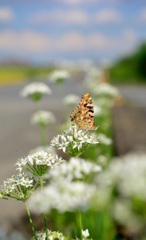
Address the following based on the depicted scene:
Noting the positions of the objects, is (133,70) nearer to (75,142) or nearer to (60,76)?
(60,76)

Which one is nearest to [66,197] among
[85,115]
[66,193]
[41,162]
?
[66,193]

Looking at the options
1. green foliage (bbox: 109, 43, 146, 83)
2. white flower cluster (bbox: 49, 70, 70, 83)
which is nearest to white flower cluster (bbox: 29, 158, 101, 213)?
white flower cluster (bbox: 49, 70, 70, 83)

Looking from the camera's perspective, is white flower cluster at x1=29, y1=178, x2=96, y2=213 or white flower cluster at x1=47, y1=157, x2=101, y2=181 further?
white flower cluster at x1=47, y1=157, x2=101, y2=181

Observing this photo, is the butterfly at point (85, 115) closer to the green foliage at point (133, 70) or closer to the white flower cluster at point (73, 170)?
the white flower cluster at point (73, 170)

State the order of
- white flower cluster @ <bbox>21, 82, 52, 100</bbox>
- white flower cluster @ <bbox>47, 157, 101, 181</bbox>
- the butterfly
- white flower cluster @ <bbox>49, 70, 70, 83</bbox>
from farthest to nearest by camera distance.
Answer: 1. white flower cluster @ <bbox>49, 70, 70, 83</bbox>
2. white flower cluster @ <bbox>21, 82, 52, 100</bbox>
3. the butterfly
4. white flower cluster @ <bbox>47, 157, 101, 181</bbox>

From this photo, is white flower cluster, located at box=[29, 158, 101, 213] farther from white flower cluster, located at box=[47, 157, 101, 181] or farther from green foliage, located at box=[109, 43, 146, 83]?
green foliage, located at box=[109, 43, 146, 83]

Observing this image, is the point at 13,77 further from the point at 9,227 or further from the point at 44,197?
the point at 44,197

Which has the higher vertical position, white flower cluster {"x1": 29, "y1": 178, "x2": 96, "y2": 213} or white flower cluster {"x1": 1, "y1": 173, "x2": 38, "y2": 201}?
white flower cluster {"x1": 1, "y1": 173, "x2": 38, "y2": 201}

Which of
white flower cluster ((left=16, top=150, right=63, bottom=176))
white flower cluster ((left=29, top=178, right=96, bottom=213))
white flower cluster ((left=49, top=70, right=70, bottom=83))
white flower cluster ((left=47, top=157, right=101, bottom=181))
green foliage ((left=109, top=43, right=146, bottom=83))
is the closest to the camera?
white flower cluster ((left=29, top=178, right=96, bottom=213))

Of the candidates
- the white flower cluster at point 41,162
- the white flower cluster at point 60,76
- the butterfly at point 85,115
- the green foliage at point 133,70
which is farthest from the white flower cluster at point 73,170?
the green foliage at point 133,70

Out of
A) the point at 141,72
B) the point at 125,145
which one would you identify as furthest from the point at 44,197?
the point at 141,72
